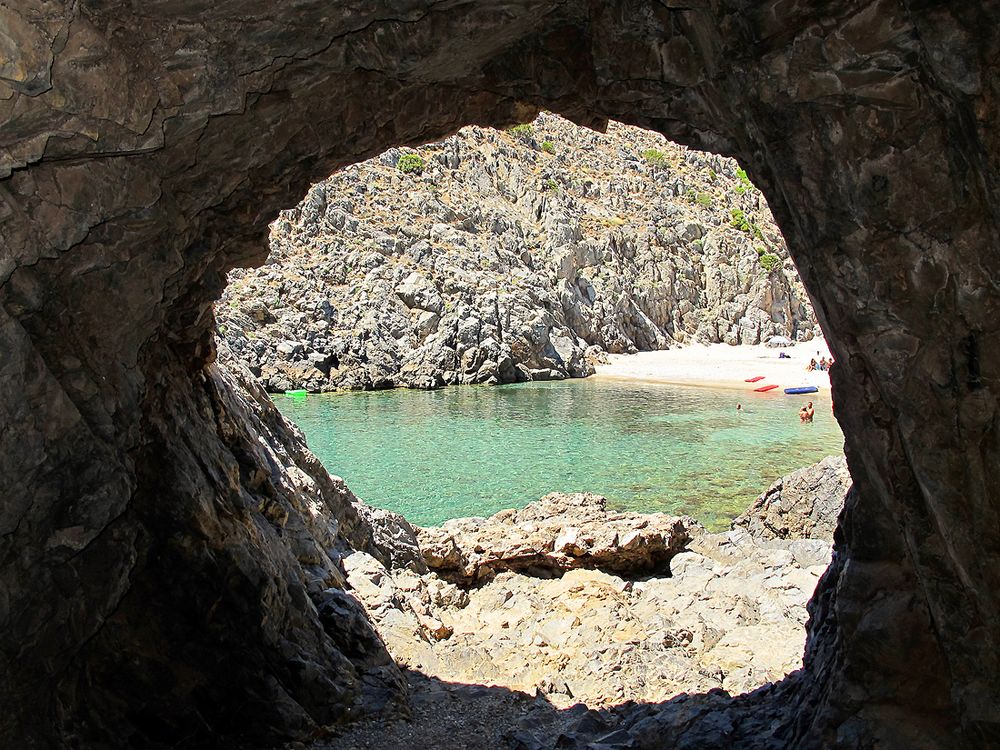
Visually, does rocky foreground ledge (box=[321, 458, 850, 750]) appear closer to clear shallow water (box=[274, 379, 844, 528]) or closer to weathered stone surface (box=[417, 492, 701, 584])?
weathered stone surface (box=[417, 492, 701, 584])

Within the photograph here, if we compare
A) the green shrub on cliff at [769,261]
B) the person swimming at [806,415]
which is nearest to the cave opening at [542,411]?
the green shrub on cliff at [769,261]

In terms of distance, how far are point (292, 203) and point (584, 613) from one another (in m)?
6.84

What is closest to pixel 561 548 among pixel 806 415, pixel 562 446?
pixel 562 446

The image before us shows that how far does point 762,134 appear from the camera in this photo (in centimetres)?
425

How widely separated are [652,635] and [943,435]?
20.6 ft

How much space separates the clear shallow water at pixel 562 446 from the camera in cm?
2038

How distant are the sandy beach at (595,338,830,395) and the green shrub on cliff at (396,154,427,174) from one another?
78.2ft

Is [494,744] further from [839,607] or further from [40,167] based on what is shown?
[40,167]

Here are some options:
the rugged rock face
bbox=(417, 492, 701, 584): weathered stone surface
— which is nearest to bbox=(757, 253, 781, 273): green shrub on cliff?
the rugged rock face

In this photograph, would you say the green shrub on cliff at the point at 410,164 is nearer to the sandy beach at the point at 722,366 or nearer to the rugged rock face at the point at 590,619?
the sandy beach at the point at 722,366

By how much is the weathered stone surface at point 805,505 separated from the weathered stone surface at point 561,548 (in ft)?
6.33

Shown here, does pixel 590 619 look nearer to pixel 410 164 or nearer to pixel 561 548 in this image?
pixel 561 548

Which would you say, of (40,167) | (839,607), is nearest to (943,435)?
(839,607)

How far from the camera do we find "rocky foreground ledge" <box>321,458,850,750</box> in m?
7.53
